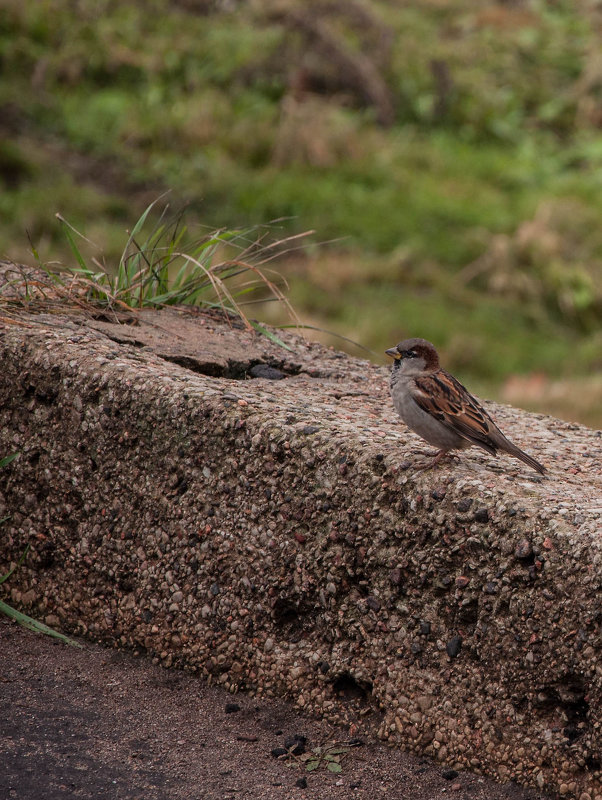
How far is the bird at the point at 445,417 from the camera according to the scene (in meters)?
3.48

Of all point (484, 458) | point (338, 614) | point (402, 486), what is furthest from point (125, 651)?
point (484, 458)

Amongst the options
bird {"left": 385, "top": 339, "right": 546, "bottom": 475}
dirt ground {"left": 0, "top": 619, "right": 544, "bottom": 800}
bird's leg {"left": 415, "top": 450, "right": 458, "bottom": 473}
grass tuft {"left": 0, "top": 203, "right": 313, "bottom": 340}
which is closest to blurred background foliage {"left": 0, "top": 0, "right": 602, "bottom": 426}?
A: grass tuft {"left": 0, "top": 203, "right": 313, "bottom": 340}

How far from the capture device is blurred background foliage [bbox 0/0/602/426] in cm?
1213

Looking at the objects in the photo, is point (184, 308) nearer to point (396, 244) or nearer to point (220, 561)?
point (220, 561)

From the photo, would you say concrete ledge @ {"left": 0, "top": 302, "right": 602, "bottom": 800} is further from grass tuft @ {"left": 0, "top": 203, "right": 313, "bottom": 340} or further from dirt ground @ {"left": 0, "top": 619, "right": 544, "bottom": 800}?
grass tuft @ {"left": 0, "top": 203, "right": 313, "bottom": 340}

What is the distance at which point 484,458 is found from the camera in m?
3.79

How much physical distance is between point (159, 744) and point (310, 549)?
749 mm

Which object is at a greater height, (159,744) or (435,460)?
(435,460)

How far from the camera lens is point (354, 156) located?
15.2 meters

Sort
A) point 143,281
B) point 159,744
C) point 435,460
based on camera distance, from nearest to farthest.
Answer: point 159,744 < point 435,460 < point 143,281

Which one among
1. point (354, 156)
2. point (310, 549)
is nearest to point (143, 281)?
point (310, 549)

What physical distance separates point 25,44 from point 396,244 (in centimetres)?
697

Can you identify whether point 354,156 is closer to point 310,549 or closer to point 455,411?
point 455,411

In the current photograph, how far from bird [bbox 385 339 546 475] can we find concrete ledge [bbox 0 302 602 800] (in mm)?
85
